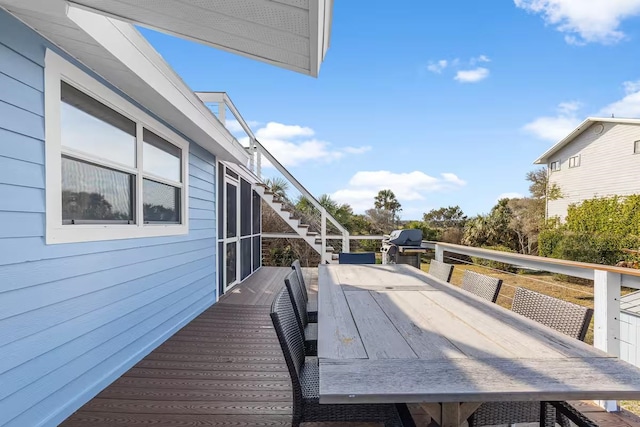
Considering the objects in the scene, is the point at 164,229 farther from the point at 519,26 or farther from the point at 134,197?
the point at 519,26

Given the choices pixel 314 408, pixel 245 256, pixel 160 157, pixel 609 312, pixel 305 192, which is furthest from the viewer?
pixel 305 192

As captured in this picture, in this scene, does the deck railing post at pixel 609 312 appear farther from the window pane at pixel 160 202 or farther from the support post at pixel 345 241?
the support post at pixel 345 241

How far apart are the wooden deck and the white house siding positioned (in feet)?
42.3

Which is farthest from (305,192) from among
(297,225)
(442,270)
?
(442,270)

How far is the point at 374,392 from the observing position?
1.00 metres

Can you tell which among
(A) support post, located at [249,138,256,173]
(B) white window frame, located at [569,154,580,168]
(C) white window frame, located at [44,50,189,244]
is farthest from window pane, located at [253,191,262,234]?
(B) white window frame, located at [569,154,580,168]

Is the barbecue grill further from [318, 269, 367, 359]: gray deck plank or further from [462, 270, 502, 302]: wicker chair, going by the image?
[318, 269, 367, 359]: gray deck plank

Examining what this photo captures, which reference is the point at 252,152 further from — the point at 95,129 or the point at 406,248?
the point at 95,129

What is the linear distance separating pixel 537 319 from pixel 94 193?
3.19m

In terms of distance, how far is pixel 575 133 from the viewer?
507 inches

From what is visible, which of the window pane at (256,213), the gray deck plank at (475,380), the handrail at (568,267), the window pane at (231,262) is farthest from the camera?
the window pane at (256,213)

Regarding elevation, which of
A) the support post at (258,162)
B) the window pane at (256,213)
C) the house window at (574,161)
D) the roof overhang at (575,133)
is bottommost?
the window pane at (256,213)

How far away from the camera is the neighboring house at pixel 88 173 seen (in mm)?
1733

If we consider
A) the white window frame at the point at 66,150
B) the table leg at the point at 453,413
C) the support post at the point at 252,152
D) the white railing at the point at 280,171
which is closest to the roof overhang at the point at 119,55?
the white window frame at the point at 66,150
